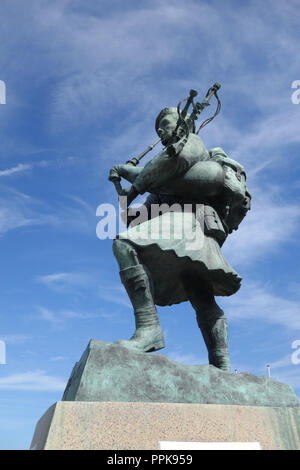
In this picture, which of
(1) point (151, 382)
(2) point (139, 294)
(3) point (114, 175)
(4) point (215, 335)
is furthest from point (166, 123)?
(1) point (151, 382)

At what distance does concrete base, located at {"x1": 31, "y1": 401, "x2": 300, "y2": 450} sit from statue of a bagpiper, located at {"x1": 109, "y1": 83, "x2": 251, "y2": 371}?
0.73 meters

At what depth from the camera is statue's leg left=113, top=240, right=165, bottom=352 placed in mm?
4117

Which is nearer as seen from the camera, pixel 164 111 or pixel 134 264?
pixel 134 264

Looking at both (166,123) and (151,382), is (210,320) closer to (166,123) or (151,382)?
(151,382)

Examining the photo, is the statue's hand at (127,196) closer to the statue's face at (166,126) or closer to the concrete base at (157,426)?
the statue's face at (166,126)

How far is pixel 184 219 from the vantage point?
462cm

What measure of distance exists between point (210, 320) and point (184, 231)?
941 mm

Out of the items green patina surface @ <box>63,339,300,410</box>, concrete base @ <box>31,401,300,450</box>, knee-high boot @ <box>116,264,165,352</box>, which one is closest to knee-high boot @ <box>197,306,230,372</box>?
green patina surface @ <box>63,339,300,410</box>

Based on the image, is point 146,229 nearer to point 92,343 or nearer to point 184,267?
point 184,267

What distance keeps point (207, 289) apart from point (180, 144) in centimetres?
148

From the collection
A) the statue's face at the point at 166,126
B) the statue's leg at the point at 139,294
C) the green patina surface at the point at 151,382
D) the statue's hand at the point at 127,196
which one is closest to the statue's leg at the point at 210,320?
the green patina surface at the point at 151,382

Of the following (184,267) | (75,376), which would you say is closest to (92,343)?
(75,376)

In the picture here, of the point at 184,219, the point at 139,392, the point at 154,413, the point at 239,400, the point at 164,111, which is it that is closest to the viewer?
the point at 154,413

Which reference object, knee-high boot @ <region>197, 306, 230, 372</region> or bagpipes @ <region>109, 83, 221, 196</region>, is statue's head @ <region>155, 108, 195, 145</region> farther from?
knee-high boot @ <region>197, 306, 230, 372</region>
